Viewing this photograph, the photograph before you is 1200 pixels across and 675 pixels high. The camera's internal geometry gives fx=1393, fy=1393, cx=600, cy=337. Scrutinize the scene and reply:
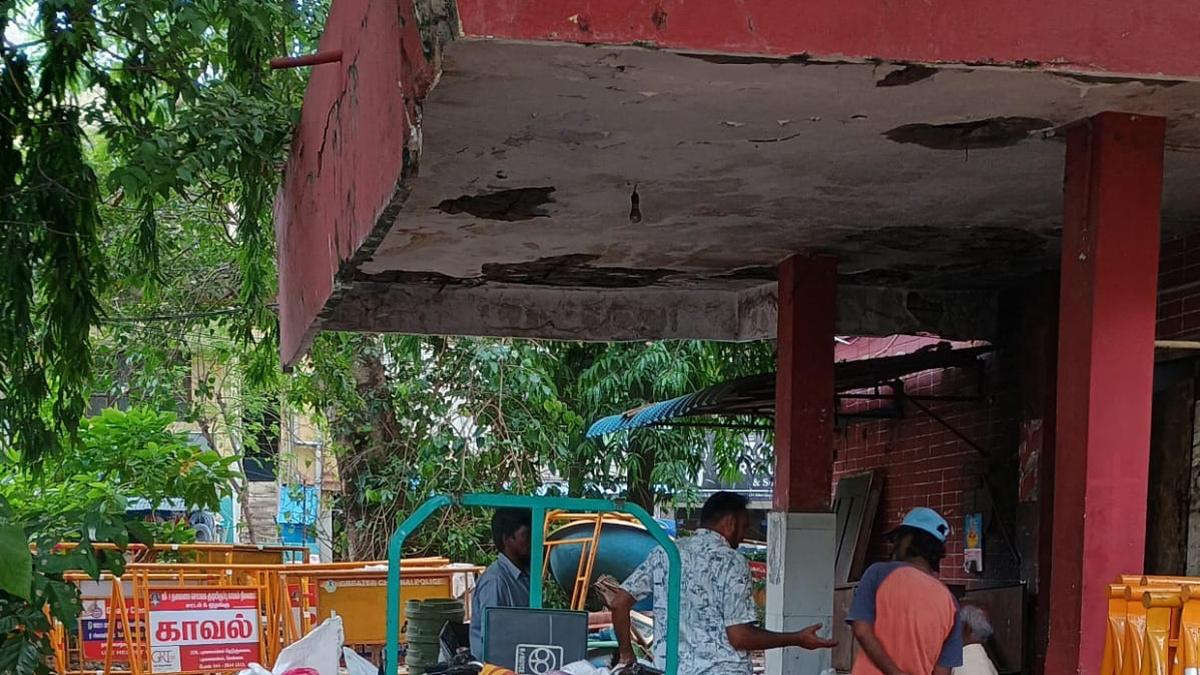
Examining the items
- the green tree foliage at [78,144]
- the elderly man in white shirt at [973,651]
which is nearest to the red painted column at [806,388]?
the elderly man in white shirt at [973,651]

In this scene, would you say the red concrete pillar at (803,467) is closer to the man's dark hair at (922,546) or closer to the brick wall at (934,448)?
the brick wall at (934,448)

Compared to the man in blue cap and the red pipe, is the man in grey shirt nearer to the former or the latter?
the man in blue cap

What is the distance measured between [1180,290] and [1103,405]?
3.49m

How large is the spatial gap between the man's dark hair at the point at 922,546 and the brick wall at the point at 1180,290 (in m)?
2.54

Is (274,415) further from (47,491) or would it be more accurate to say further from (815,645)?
(815,645)

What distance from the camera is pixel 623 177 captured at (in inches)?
268

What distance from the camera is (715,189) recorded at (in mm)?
7039

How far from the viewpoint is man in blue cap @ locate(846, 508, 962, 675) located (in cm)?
587

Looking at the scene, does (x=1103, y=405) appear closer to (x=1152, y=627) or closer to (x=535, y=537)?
(x=1152, y=627)

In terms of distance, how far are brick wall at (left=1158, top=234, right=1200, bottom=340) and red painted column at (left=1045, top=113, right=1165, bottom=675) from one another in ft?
9.90

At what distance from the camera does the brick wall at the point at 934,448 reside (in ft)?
33.9

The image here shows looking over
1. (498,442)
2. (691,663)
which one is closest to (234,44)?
(691,663)

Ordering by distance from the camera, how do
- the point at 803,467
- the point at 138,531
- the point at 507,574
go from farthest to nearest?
the point at 803,467 < the point at 507,574 < the point at 138,531

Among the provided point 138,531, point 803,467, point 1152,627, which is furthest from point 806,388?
point 1152,627
